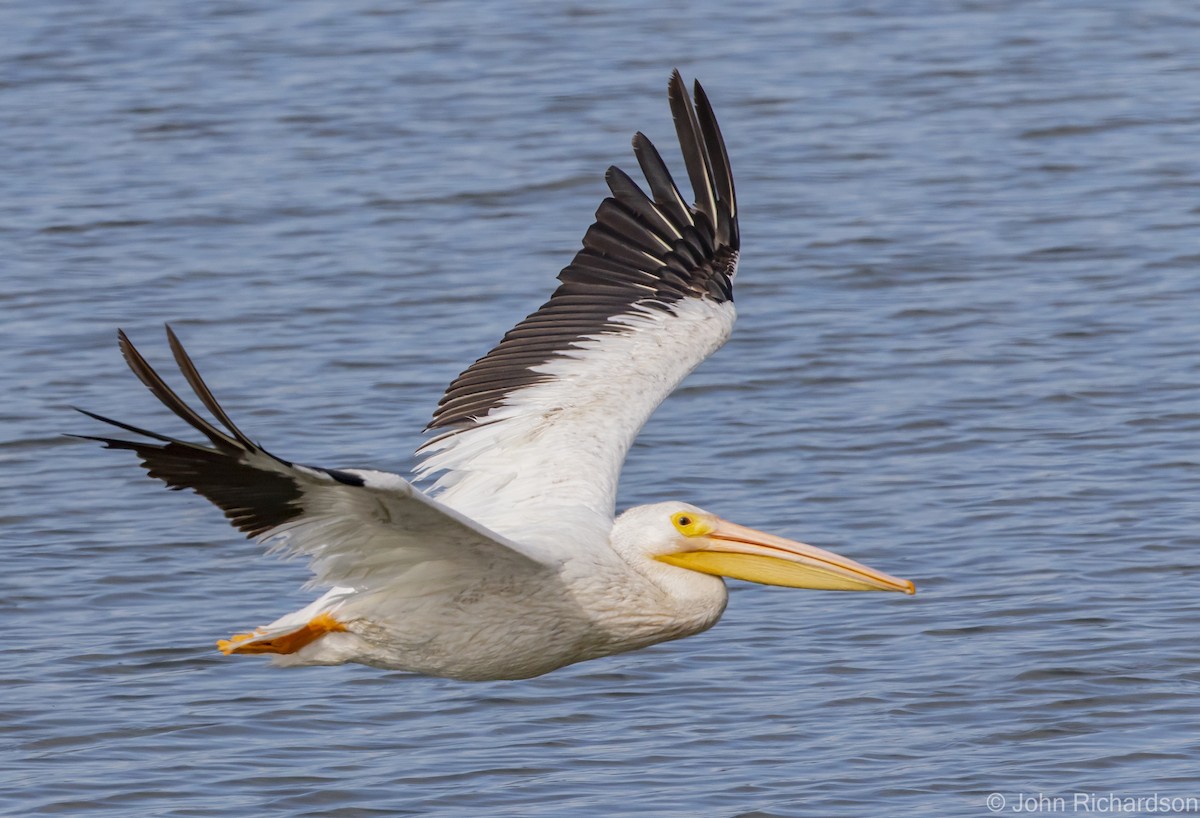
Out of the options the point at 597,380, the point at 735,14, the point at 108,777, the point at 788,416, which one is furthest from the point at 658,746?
the point at 735,14

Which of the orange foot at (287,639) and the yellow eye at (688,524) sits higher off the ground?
the yellow eye at (688,524)

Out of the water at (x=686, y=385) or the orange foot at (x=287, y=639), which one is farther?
the water at (x=686, y=385)

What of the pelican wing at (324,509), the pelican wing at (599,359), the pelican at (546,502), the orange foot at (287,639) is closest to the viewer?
the pelican wing at (324,509)

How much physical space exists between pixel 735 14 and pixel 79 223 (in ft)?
22.1

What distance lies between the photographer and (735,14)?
59.0 ft

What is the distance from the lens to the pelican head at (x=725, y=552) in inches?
248

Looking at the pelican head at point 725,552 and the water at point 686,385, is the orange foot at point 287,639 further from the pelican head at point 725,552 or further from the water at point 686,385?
the water at point 686,385

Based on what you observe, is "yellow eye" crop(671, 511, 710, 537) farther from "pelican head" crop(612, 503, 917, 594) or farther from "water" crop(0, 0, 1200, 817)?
"water" crop(0, 0, 1200, 817)

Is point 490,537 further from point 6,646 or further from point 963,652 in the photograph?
point 6,646

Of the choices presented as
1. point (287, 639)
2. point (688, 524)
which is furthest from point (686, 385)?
point (287, 639)

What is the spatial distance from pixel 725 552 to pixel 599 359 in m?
1.11

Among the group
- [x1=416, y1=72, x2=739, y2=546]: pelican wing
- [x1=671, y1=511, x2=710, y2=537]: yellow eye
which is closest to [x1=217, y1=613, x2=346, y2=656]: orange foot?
[x1=416, y1=72, x2=739, y2=546]: pelican wing

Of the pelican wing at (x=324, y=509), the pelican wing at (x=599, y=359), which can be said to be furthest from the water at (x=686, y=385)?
the pelican wing at (x=324, y=509)

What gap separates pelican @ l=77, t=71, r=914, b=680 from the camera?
5297 mm
